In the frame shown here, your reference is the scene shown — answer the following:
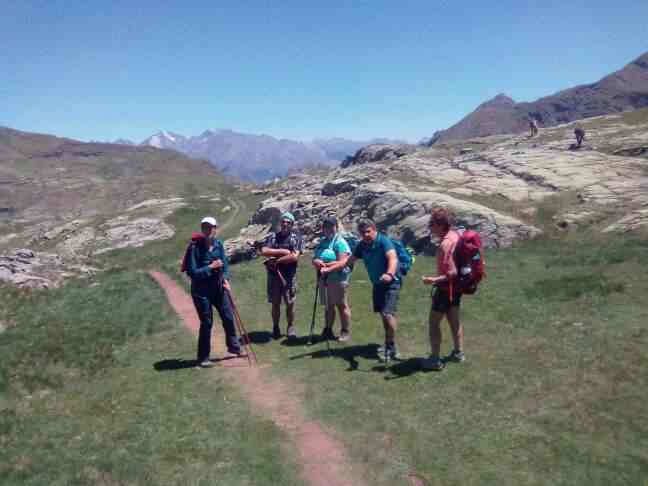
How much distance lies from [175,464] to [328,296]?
550 centimetres

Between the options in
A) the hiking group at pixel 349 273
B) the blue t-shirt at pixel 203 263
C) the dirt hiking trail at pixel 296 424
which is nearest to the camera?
the dirt hiking trail at pixel 296 424

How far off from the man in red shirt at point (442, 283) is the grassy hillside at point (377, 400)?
0.59 metres

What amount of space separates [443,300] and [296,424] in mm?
3675

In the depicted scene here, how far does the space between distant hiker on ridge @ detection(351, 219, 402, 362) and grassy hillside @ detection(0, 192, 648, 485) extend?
1005 millimetres

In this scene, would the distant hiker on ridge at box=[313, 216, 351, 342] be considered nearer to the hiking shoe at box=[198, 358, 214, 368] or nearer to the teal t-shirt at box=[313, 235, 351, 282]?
the teal t-shirt at box=[313, 235, 351, 282]

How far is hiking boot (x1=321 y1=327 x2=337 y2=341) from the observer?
12.1 metres

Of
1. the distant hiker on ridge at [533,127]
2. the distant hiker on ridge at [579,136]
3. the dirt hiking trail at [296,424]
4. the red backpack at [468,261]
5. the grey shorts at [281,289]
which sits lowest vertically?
the dirt hiking trail at [296,424]

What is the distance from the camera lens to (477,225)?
82.3 ft

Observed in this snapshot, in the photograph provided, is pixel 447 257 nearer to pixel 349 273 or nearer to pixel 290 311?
pixel 349 273

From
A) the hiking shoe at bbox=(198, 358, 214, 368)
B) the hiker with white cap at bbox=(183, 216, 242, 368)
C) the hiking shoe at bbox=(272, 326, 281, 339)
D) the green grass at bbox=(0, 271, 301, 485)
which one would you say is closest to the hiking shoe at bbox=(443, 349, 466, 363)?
the green grass at bbox=(0, 271, 301, 485)

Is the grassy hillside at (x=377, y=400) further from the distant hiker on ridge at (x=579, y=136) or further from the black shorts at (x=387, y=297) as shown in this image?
the distant hiker on ridge at (x=579, y=136)

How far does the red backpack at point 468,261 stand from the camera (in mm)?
9406

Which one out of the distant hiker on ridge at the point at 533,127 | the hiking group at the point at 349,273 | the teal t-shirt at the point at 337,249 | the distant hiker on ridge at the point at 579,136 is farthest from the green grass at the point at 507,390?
the distant hiker on ridge at the point at 533,127

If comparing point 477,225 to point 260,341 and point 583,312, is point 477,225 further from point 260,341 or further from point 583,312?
point 260,341
